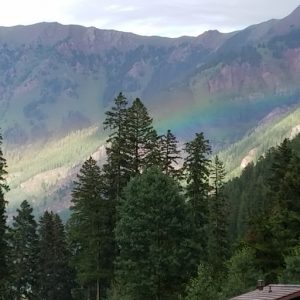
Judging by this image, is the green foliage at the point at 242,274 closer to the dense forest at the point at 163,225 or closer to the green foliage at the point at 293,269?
the dense forest at the point at 163,225

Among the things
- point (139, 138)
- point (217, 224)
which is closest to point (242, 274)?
point (139, 138)

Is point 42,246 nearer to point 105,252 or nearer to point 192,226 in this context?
point 105,252

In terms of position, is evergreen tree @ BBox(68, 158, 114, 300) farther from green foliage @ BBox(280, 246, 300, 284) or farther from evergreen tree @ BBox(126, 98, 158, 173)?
green foliage @ BBox(280, 246, 300, 284)

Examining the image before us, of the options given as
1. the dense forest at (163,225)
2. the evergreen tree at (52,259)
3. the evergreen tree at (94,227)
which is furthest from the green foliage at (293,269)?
the evergreen tree at (52,259)

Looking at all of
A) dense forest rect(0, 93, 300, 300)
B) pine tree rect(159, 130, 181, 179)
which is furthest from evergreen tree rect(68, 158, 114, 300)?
pine tree rect(159, 130, 181, 179)

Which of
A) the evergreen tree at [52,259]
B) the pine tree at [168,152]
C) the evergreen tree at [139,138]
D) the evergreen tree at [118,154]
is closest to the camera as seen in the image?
the evergreen tree at [118,154]

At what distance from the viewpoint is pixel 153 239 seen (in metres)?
51.9

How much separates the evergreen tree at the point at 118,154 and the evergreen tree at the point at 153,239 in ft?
16.7

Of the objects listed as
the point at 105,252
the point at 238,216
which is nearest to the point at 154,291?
the point at 105,252

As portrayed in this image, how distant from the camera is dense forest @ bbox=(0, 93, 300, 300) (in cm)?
4544

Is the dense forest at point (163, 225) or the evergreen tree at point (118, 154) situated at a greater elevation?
the evergreen tree at point (118, 154)

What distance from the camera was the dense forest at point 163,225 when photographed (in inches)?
1789

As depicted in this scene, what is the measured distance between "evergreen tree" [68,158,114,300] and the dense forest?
89 mm

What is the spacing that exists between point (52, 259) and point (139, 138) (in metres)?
27.6
